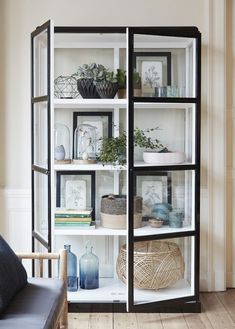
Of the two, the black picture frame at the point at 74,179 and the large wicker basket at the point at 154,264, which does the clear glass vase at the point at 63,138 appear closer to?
the black picture frame at the point at 74,179

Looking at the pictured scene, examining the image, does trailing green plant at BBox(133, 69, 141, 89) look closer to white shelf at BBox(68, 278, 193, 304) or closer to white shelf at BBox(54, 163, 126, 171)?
white shelf at BBox(54, 163, 126, 171)

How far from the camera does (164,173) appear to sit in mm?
3762

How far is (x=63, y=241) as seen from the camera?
13.6 feet

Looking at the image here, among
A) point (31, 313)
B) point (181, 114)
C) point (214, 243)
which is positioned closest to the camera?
point (31, 313)

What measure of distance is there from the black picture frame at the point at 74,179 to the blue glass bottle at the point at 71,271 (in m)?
0.33

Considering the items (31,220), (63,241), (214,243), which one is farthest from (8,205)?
(214,243)

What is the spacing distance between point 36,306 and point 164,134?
5.83 feet

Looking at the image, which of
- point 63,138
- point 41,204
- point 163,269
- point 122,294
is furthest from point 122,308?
point 63,138

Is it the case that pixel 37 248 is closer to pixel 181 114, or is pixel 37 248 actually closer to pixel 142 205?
pixel 142 205

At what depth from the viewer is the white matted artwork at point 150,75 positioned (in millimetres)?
3734

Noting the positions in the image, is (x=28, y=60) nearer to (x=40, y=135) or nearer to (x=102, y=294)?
(x=40, y=135)

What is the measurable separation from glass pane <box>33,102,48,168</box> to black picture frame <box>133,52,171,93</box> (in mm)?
702

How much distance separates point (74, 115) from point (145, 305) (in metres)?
1.51

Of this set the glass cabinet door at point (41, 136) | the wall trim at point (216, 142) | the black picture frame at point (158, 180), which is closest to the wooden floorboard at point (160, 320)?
the wall trim at point (216, 142)
